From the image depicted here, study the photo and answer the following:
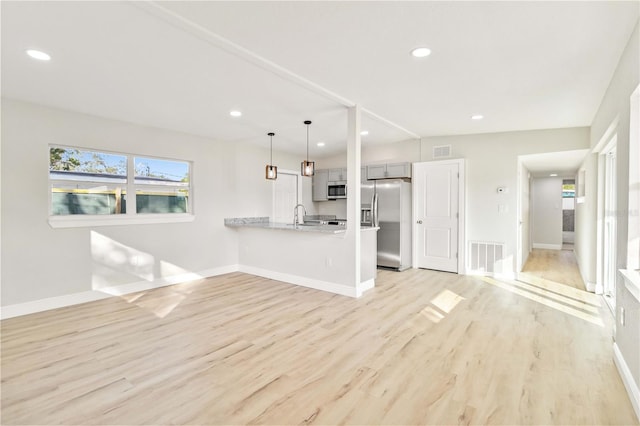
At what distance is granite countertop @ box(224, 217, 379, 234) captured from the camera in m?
4.52

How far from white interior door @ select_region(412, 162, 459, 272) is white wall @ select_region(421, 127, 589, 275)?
253mm

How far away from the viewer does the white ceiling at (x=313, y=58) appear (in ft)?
6.98

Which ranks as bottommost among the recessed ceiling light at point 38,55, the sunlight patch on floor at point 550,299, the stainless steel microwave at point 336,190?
the sunlight patch on floor at point 550,299

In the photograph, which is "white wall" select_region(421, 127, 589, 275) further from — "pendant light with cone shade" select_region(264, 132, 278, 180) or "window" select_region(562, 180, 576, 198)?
"window" select_region(562, 180, 576, 198)

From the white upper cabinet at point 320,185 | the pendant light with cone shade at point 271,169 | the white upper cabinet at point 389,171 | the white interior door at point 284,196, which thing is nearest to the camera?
the pendant light with cone shade at point 271,169

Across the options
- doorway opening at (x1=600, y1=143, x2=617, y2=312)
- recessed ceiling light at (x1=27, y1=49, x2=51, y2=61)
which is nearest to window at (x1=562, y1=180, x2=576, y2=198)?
doorway opening at (x1=600, y1=143, x2=617, y2=312)

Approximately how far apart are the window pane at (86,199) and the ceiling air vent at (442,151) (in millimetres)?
5250

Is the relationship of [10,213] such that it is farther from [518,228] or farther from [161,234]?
[518,228]

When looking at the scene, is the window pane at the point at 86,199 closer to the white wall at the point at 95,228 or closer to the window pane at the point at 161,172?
the white wall at the point at 95,228

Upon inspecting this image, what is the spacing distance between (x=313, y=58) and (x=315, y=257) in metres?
2.76

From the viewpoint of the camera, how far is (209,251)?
5648 mm

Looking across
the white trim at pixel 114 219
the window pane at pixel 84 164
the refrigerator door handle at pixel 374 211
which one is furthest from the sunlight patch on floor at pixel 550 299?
the window pane at pixel 84 164

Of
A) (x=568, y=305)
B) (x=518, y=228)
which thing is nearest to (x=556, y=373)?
(x=568, y=305)

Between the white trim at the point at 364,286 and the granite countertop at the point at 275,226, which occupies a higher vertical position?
the granite countertop at the point at 275,226
